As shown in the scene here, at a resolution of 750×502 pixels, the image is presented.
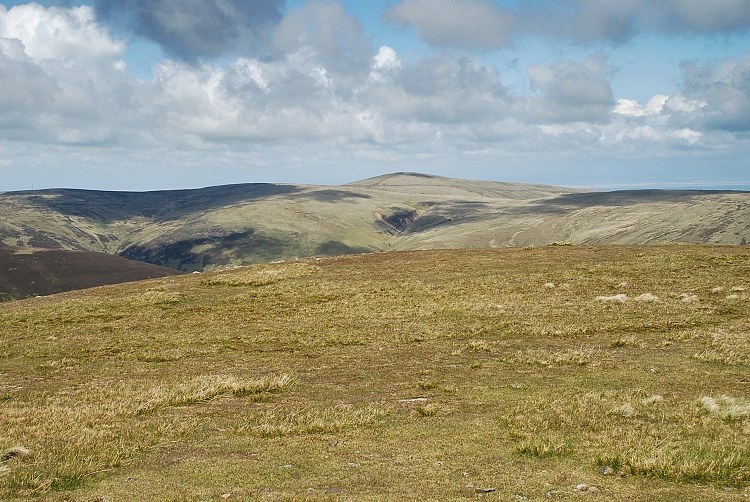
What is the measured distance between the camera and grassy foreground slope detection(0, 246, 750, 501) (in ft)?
43.1

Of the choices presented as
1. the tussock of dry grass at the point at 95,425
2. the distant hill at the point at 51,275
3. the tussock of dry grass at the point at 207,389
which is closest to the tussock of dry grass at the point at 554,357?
the tussock of dry grass at the point at 207,389

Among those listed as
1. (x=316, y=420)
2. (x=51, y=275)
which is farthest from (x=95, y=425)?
(x=51, y=275)

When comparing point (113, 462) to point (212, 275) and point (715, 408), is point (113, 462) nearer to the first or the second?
point (715, 408)

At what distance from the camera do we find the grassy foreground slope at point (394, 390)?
43.1ft

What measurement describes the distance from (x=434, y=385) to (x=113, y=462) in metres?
12.4

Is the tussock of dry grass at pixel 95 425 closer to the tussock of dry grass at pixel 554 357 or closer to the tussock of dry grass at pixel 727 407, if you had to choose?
the tussock of dry grass at pixel 554 357

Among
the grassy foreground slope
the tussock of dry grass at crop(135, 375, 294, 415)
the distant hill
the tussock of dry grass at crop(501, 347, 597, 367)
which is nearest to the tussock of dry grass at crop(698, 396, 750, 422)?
the grassy foreground slope

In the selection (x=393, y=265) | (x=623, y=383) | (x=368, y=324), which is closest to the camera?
(x=623, y=383)

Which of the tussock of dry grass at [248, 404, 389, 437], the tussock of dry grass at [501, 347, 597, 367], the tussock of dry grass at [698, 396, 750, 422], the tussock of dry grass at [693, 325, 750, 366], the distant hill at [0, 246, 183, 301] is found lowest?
the distant hill at [0, 246, 183, 301]

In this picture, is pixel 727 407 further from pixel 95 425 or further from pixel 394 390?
pixel 95 425

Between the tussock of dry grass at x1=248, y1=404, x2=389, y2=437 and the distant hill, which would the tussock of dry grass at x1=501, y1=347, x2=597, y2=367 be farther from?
the distant hill

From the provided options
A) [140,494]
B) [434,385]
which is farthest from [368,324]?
[140,494]

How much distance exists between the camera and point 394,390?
73.8 ft

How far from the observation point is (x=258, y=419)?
1869 cm
